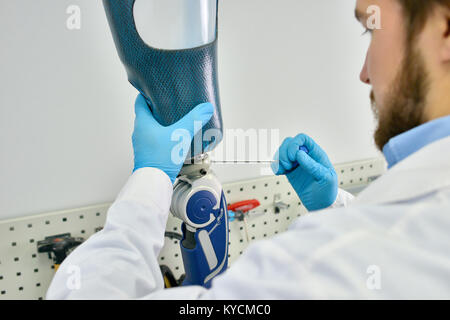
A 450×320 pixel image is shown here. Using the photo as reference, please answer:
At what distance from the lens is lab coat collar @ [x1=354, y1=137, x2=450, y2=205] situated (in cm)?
42

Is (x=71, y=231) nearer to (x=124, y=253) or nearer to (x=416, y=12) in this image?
(x=124, y=253)

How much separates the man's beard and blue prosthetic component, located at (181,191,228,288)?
0.44 metres

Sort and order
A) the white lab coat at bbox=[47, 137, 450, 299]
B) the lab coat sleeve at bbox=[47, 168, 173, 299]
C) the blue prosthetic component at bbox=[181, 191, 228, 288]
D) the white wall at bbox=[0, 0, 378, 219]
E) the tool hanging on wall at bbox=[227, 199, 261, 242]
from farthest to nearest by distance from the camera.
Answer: the tool hanging on wall at bbox=[227, 199, 261, 242] < the white wall at bbox=[0, 0, 378, 219] < the blue prosthetic component at bbox=[181, 191, 228, 288] < the lab coat sleeve at bbox=[47, 168, 173, 299] < the white lab coat at bbox=[47, 137, 450, 299]

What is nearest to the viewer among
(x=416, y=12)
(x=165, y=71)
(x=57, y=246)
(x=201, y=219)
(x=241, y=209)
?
(x=416, y=12)

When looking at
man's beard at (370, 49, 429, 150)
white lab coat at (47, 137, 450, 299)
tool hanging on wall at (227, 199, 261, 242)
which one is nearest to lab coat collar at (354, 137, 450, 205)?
white lab coat at (47, 137, 450, 299)

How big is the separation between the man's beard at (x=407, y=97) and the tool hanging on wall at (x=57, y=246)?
91cm

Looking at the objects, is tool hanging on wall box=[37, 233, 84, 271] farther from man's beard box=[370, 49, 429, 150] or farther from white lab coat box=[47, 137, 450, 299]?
man's beard box=[370, 49, 429, 150]

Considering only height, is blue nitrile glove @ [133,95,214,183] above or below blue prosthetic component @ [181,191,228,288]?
above

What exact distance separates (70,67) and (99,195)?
1.33ft

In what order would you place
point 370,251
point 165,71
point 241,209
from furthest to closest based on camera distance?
point 241,209 → point 165,71 → point 370,251

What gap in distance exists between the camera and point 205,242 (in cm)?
82

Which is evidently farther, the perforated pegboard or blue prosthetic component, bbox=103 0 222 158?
the perforated pegboard

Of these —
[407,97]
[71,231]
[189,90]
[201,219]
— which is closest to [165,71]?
[189,90]

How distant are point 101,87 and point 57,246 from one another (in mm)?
499
